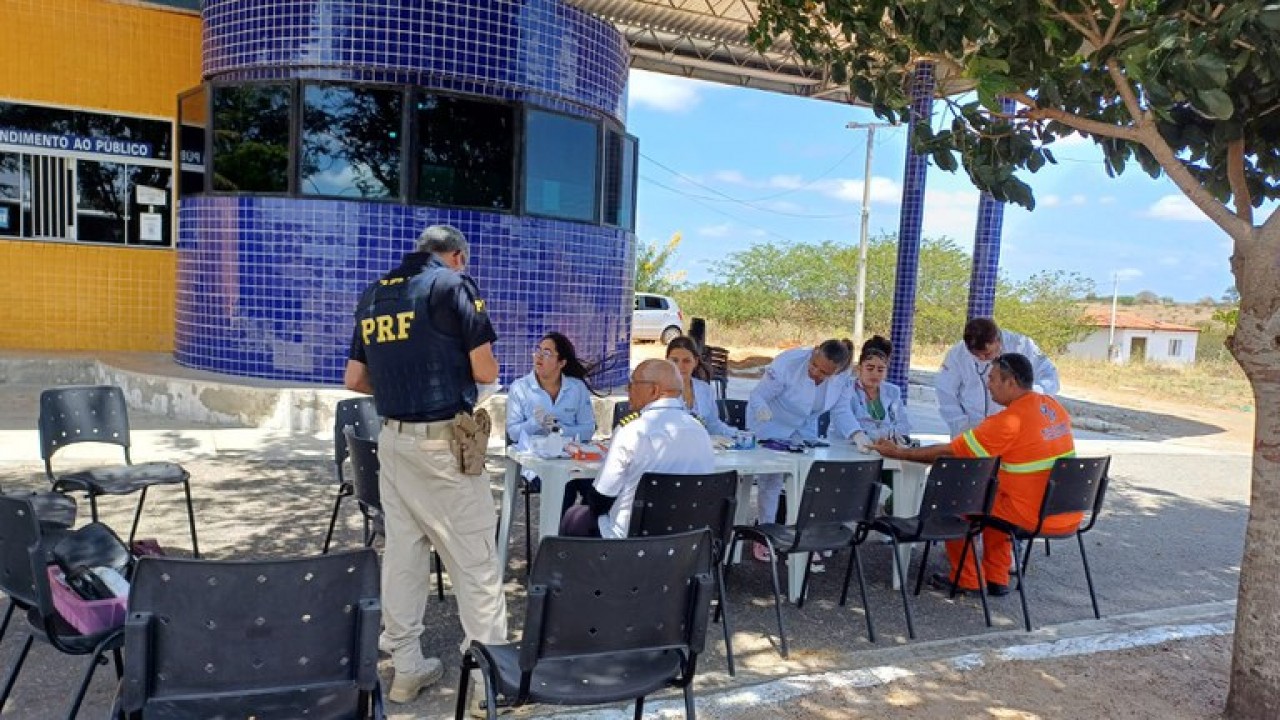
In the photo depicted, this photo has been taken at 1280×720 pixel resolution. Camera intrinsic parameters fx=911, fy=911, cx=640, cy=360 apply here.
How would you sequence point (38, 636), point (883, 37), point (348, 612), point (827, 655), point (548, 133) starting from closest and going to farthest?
point (348, 612), point (38, 636), point (827, 655), point (883, 37), point (548, 133)

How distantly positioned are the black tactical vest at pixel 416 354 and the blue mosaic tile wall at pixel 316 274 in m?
5.49

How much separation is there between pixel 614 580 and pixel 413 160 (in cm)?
683

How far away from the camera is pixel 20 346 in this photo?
1038 centimetres

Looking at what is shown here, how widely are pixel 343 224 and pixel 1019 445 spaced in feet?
20.6

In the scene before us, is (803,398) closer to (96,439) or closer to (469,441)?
(469,441)

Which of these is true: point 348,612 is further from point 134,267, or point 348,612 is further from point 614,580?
point 134,267

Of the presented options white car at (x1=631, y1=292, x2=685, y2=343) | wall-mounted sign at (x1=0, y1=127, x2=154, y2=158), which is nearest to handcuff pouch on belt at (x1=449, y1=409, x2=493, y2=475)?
wall-mounted sign at (x1=0, y1=127, x2=154, y2=158)

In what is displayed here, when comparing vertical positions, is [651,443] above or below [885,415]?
above

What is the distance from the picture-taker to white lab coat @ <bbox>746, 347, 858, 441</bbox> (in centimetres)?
584

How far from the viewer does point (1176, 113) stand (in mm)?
3953

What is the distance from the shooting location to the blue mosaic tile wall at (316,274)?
858 centimetres

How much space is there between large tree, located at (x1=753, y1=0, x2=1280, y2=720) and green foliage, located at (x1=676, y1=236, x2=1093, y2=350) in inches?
1114

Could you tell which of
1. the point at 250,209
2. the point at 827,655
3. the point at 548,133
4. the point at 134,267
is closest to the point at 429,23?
the point at 548,133

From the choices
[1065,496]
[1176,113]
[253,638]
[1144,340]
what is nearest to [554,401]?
[1065,496]
